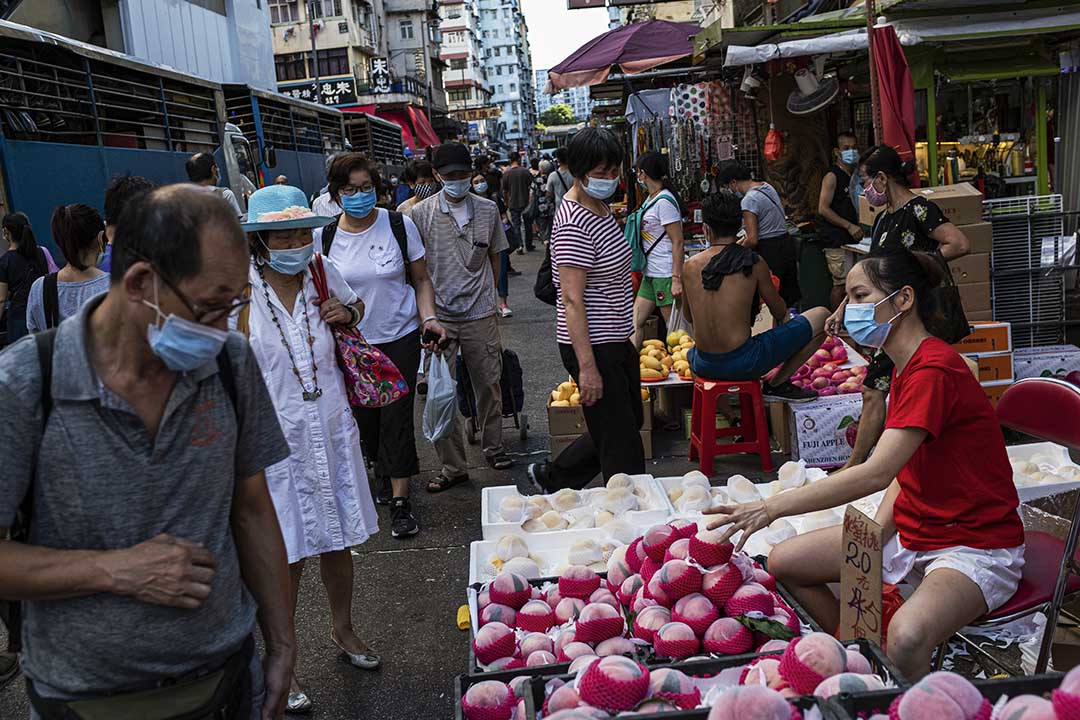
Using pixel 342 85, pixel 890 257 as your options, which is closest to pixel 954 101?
pixel 890 257

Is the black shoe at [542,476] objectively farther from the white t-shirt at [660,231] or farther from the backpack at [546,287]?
the white t-shirt at [660,231]

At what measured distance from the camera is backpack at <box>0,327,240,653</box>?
6.05 feet

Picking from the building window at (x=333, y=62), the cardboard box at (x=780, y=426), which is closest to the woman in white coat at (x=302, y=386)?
the cardboard box at (x=780, y=426)

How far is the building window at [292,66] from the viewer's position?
61.4 metres

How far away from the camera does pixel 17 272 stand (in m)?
6.95

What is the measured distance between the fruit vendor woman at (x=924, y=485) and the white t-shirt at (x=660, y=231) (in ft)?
15.8

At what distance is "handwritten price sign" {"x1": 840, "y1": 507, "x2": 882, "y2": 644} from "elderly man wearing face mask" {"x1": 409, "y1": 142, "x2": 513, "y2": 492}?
3857 millimetres

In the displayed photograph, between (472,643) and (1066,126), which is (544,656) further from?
(1066,126)

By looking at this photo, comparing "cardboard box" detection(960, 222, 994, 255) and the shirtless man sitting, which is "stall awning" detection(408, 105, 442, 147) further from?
"cardboard box" detection(960, 222, 994, 255)

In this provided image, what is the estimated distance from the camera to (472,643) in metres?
3.14

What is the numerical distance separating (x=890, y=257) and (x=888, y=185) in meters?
3.19

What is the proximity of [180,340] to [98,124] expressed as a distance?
9.90m

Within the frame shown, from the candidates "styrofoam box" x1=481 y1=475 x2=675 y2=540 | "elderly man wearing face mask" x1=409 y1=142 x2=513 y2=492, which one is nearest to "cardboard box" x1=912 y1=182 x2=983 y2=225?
"elderly man wearing face mask" x1=409 y1=142 x2=513 y2=492

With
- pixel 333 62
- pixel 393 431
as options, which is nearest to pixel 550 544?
pixel 393 431
